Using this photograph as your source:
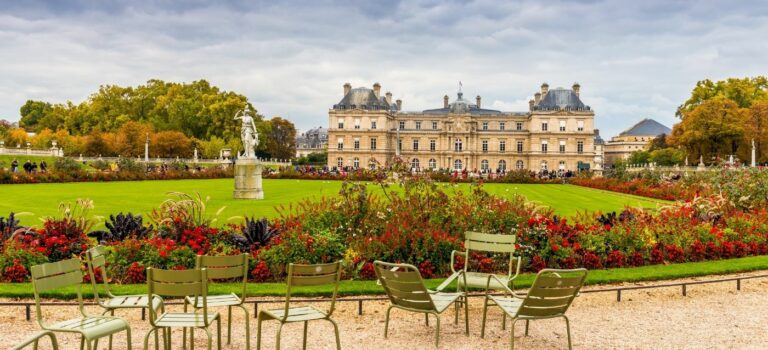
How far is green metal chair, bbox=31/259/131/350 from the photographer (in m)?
4.46

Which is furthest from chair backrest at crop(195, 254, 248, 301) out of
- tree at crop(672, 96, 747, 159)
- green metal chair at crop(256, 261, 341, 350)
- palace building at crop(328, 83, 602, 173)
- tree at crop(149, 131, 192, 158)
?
palace building at crop(328, 83, 602, 173)

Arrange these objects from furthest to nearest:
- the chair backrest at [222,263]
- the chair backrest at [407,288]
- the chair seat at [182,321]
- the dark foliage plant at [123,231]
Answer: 1. the dark foliage plant at [123,231]
2. the chair backrest at [407,288]
3. the chair backrest at [222,263]
4. the chair seat at [182,321]

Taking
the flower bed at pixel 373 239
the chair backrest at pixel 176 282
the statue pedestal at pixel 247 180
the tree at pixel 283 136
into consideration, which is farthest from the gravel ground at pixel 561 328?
the tree at pixel 283 136

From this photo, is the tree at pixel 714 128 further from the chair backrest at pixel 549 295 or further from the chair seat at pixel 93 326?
the chair seat at pixel 93 326

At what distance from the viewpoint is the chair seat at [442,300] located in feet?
18.1

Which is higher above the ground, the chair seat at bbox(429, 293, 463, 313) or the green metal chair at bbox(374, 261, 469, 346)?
the green metal chair at bbox(374, 261, 469, 346)

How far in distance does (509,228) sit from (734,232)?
178 inches

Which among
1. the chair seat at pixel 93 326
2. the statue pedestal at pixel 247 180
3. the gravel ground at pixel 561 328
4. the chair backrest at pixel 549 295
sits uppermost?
the statue pedestal at pixel 247 180

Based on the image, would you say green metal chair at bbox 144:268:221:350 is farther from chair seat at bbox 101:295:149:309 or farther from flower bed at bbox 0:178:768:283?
flower bed at bbox 0:178:768:283

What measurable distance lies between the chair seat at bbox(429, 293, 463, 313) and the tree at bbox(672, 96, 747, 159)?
45095 millimetres

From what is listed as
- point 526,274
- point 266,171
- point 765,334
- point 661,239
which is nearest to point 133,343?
point 526,274

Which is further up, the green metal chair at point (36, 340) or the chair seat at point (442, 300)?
the green metal chair at point (36, 340)

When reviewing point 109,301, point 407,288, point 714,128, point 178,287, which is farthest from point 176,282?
point 714,128

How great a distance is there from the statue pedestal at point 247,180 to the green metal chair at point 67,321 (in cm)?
1393
